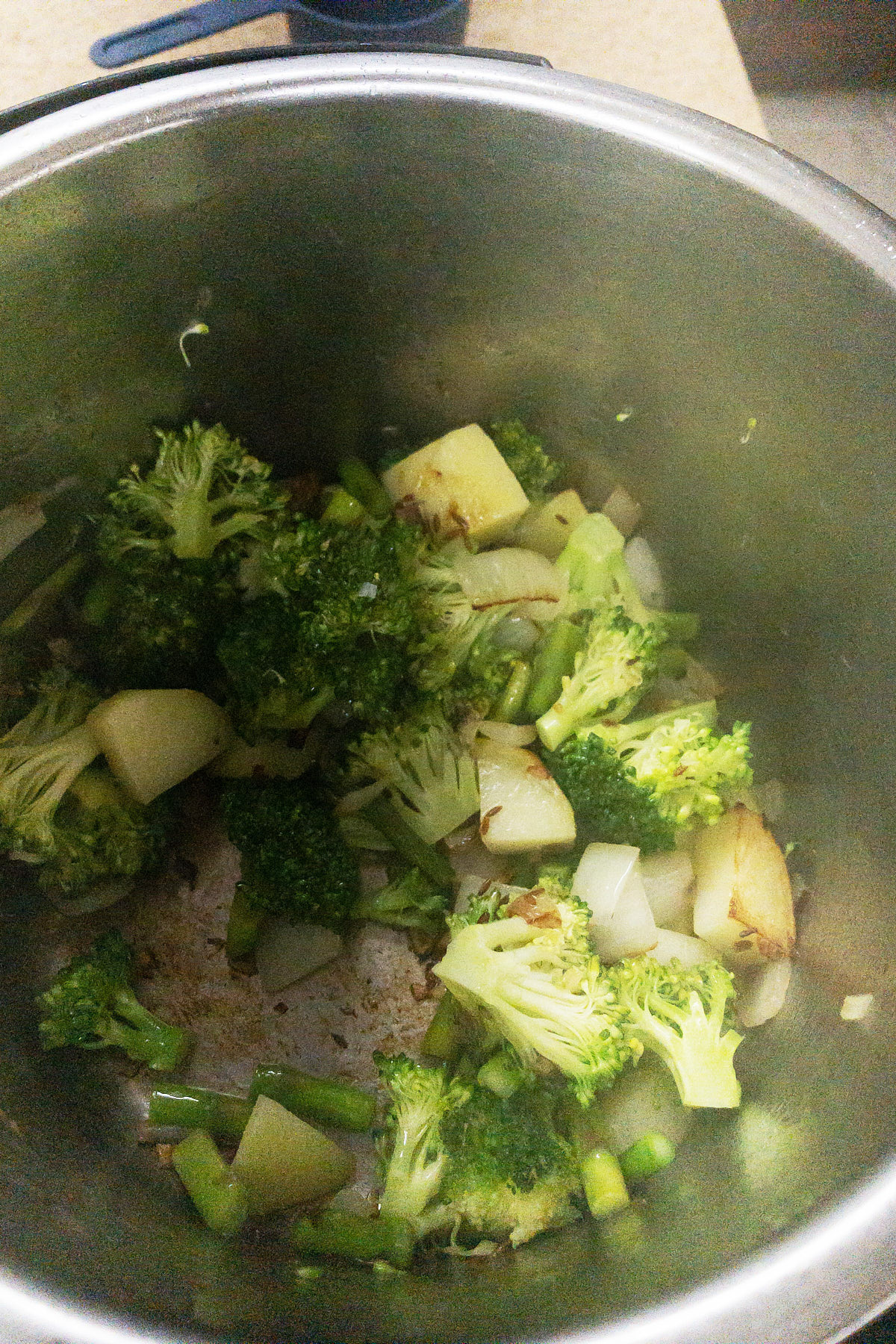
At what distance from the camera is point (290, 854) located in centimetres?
138

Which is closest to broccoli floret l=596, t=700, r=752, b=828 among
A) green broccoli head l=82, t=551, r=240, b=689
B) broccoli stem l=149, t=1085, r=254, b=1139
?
green broccoli head l=82, t=551, r=240, b=689

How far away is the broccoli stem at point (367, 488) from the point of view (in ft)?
5.21

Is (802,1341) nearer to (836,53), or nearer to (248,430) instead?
(248,430)

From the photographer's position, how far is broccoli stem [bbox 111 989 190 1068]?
136 centimetres

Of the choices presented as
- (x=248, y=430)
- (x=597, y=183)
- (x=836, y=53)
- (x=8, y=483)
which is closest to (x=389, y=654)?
(x=248, y=430)

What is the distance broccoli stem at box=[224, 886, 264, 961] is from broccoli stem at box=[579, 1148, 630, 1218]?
1.98 ft

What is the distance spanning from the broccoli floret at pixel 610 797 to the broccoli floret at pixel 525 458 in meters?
0.46

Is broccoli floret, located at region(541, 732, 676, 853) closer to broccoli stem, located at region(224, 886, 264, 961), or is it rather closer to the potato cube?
the potato cube

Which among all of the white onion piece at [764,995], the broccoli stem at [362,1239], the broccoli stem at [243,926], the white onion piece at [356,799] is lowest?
the white onion piece at [764,995]

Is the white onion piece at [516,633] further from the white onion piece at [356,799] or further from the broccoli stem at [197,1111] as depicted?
the broccoli stem at [197,1111]

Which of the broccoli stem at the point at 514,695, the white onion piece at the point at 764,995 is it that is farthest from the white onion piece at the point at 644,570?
the white onion piece at the point at 764,995

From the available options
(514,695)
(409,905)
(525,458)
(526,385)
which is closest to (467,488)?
(525,458)

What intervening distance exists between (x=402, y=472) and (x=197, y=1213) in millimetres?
1175

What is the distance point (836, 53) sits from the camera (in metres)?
1.96
